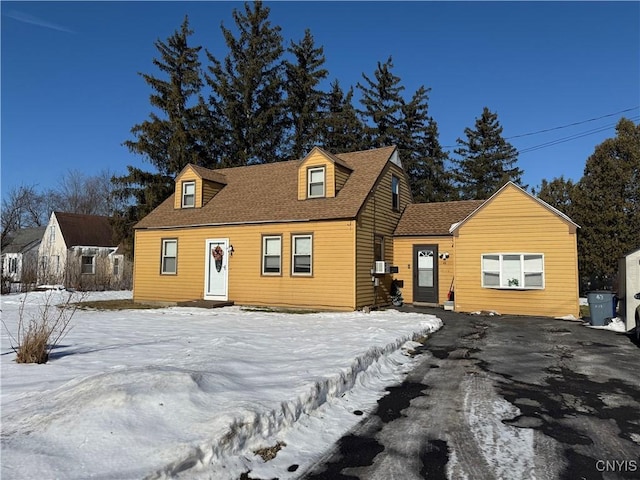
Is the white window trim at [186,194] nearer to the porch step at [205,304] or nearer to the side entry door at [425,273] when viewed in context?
the porch step at [205,304]

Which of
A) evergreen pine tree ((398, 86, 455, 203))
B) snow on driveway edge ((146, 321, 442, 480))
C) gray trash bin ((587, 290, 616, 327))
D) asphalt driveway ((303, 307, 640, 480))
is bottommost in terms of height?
asphalt driveway ((303, 307, 640, 480))

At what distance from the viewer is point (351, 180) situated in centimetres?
1677

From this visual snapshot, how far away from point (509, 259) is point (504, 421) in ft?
36.6

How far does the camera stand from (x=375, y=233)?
1623cm

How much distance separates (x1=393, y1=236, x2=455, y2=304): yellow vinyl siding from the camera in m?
16.8

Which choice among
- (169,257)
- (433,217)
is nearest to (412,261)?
(433,217)

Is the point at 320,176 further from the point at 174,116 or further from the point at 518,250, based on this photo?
the point at 174,116

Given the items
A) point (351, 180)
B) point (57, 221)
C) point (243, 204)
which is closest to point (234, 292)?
point (243, 204)

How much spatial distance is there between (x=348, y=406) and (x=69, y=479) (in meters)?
3.15

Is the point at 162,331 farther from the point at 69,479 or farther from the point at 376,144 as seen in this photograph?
the point at 376,144

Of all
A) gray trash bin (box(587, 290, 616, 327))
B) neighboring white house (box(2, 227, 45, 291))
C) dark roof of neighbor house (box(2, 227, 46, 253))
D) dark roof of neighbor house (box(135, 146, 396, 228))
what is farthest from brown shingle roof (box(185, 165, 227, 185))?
dark roof of neighbor house (box(2, 227, 46, 253))

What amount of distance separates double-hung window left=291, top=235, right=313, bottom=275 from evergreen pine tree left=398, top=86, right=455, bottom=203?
2067cm

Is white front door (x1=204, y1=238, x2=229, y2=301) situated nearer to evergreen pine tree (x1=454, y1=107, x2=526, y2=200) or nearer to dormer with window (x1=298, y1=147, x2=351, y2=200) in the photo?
dormer with window (x1=298, y1=147, x2=351, y2=200)

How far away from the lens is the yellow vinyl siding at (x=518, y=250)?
1393 centimetres
